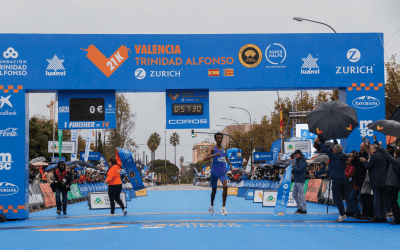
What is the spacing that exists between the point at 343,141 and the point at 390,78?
2196cm

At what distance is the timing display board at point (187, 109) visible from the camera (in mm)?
16141

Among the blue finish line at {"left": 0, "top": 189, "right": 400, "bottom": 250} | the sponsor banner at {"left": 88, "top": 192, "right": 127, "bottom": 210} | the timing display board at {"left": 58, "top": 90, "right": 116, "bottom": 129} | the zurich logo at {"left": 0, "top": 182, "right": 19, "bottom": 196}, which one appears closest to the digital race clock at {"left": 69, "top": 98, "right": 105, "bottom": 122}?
the timing display board at {"left": 58, "top": 90, "right": 116, "bottom": 129}

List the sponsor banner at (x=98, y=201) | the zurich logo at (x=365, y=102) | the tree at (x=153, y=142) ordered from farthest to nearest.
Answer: the tree at (x=153, y=142)
the sponsor banner at (x=98, y=201)
the zurich logo at (x=365, y=102)

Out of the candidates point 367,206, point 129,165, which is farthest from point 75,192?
point 367,206

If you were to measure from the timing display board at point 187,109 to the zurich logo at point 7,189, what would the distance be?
5.06m

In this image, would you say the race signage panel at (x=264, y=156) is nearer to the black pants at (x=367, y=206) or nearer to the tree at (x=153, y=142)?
the black pants at (x=367, y=206)

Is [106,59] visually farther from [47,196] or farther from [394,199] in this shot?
[47,196]

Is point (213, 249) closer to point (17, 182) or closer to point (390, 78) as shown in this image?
point (17, 182)

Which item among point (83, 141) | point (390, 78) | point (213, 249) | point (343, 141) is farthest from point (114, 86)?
point (83, 141)

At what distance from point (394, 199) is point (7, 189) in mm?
10924

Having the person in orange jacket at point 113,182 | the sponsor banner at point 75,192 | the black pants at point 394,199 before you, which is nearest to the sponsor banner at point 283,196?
the black pants at point 394,199

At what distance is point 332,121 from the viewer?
13.2m

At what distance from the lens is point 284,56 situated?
15.7 metres

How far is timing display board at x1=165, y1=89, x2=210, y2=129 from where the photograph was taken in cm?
1614
